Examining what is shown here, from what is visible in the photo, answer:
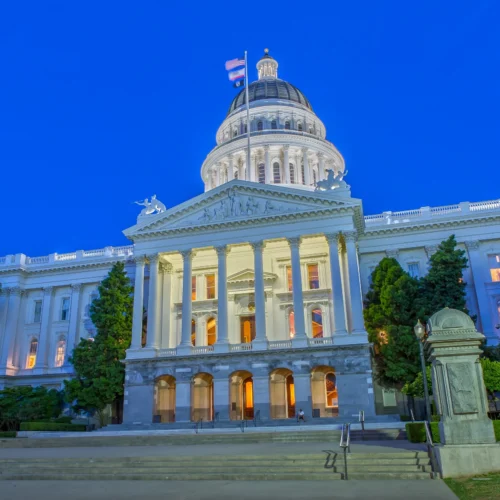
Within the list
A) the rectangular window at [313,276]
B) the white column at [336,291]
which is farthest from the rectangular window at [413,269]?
the white column at [336,291]

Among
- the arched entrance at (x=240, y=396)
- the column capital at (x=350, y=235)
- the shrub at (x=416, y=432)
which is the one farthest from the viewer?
the column capital at (x=350, y=235)

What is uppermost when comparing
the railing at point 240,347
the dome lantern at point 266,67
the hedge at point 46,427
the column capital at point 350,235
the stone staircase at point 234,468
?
the dome lantern at point 266,67

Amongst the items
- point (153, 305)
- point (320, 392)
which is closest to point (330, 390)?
point (320, 392)

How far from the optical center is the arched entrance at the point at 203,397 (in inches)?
1669

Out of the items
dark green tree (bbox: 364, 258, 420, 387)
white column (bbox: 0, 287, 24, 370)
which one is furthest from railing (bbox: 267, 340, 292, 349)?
white column (bbox: 0, 287, 24, 370)

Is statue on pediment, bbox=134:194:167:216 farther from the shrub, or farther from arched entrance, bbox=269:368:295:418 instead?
the shrub

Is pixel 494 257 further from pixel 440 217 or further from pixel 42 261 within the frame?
pixel 42 261

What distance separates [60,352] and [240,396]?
74.0 ft

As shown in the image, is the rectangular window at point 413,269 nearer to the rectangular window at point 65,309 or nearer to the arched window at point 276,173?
the arched window at point 276,173

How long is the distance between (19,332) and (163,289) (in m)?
19.6

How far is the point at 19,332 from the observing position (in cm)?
5603

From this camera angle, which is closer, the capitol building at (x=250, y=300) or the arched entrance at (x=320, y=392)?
the capitol building at (x=250, y=300)

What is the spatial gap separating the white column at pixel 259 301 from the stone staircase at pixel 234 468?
23.7 metres

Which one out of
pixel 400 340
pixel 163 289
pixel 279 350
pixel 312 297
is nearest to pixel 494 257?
pixel 400 340
